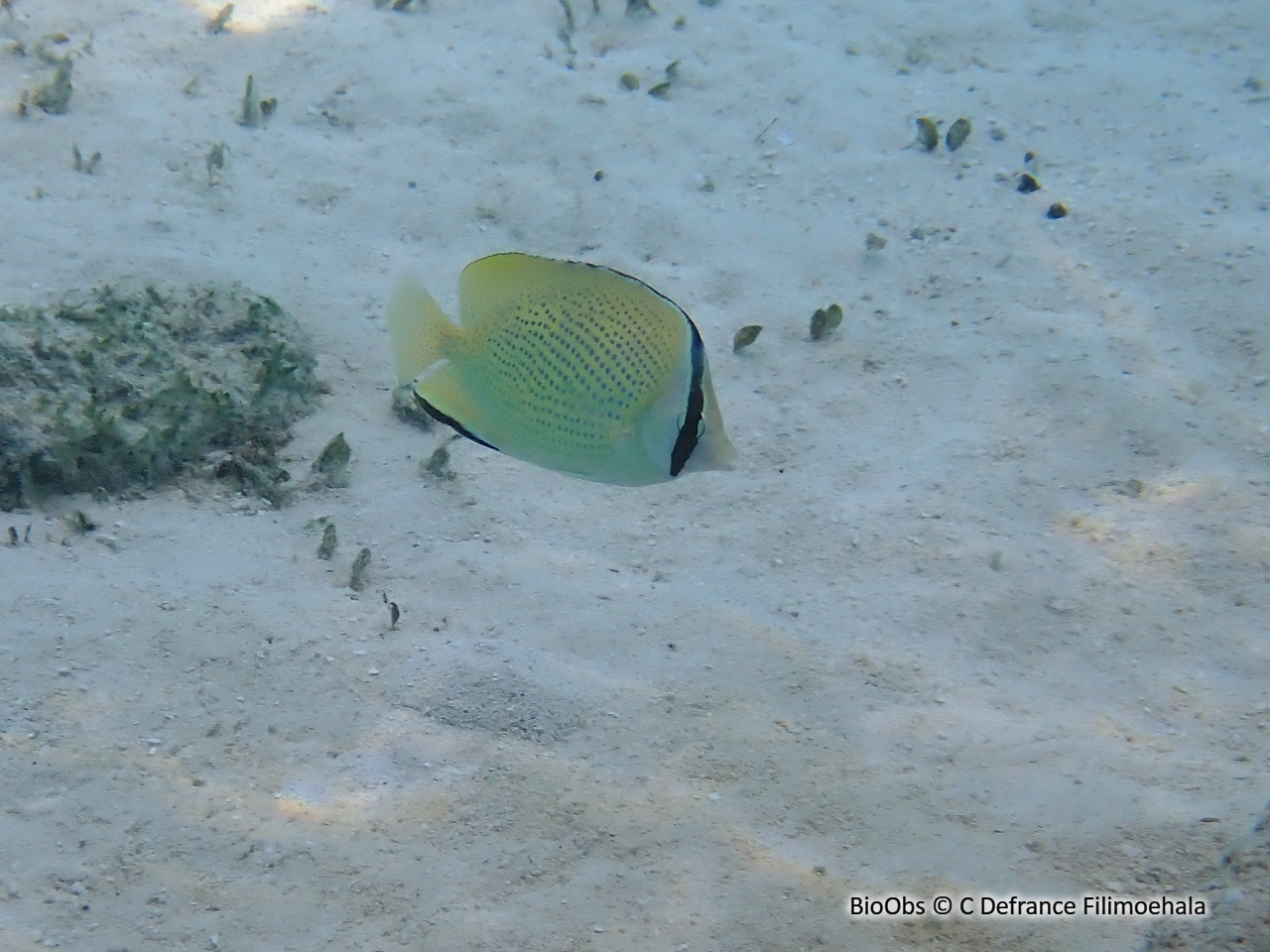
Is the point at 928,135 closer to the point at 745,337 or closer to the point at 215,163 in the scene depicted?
the point at 745,337

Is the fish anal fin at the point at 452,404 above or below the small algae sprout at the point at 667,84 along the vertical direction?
below

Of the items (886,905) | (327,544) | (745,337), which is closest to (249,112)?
(745,337)

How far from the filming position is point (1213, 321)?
559 centimetres

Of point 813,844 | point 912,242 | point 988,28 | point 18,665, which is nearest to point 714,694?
point 813,844

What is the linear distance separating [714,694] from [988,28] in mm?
7391

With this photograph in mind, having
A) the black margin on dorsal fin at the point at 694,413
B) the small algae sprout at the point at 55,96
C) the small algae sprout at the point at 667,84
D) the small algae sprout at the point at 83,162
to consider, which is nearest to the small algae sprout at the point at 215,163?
the small algae sprout at the point at 83,162

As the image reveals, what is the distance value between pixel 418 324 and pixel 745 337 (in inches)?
124

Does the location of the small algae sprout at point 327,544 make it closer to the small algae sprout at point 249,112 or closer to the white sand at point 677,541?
the white sand at point 677,541

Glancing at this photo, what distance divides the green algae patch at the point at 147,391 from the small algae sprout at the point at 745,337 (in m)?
2.22

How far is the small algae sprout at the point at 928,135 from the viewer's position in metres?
7.00

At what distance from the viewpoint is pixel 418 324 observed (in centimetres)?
244

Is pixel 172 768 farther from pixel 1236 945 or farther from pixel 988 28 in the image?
pixel 988 28

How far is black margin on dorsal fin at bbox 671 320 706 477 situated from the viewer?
2.20 meters

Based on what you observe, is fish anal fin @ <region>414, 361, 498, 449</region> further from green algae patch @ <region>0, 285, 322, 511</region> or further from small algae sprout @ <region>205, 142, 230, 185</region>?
small algae sprout @ <region>205, 142, 230, 185</region>
